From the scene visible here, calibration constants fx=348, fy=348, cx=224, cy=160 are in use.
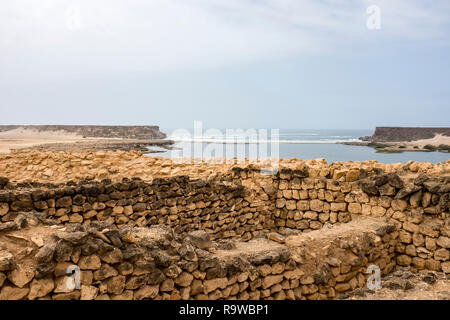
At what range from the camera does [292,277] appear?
16.1 ft

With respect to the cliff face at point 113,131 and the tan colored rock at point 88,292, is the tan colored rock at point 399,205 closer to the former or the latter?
the tan colored rock at point 88,292

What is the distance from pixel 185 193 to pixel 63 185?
257 cm

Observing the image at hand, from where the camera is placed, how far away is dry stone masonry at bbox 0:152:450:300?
358 cm

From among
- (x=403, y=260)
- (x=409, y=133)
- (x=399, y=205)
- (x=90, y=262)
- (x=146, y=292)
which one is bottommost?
(x=403, y=260)

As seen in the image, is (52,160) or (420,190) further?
(52,160)

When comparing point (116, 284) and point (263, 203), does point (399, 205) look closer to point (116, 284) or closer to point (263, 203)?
point (263, 203)

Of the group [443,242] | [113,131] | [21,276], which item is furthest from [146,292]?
[113,131]

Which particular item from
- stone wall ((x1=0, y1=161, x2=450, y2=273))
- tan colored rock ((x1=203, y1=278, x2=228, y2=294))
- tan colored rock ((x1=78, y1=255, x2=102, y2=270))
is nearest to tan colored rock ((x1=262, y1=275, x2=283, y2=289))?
tan colored rock ((x1=203, y1=278, x2=228, y2=294))

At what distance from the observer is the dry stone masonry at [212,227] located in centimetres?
358

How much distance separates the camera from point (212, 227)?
8289 millimetres

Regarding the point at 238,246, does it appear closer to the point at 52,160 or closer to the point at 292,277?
the point at 292,277

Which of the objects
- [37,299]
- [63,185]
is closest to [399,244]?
[37,299]

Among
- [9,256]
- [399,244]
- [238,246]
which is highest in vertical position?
[9,256]

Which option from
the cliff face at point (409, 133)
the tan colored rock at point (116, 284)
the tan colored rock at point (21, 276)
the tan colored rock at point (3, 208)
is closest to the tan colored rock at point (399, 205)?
the tan colored rock at point (116, 284)
